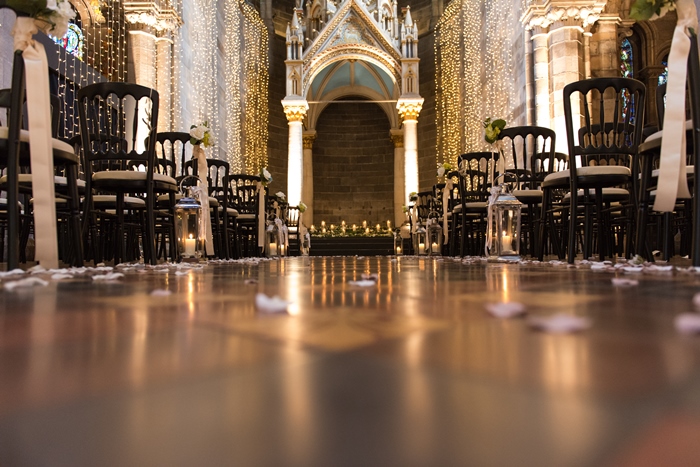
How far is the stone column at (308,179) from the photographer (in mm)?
14961

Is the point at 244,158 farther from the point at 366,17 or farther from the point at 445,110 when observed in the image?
the point at 445,110

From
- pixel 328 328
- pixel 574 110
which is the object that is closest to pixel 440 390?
pixel 328 328

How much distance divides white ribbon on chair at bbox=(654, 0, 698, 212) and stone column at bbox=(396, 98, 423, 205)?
10258mm

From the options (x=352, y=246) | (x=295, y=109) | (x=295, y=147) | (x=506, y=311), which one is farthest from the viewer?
(x=295, y=147)

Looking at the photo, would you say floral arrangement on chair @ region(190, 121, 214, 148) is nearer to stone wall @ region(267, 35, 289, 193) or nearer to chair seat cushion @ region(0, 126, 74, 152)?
chair seat cushion @ region(0, 126, 74, 152)

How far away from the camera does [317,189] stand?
55.9 ft

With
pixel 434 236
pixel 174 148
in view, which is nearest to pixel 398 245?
pixel 434 236

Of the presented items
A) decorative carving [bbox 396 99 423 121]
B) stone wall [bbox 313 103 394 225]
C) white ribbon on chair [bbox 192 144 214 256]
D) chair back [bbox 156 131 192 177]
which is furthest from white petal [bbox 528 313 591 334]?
stone wall [bbox 313 103 394 225]

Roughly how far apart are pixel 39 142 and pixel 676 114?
9.30 ft

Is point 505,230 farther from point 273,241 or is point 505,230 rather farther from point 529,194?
point 273,241

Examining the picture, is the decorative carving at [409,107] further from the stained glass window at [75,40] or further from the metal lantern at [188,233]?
the metal lantern at [188,233]

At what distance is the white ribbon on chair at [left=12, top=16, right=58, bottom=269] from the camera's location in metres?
2.41

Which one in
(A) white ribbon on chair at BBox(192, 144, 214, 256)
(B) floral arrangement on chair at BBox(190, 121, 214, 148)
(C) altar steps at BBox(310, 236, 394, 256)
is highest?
(B) floral arrangement on chair at BBox(190, 121, 214, 148)

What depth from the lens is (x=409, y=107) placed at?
12.8m
